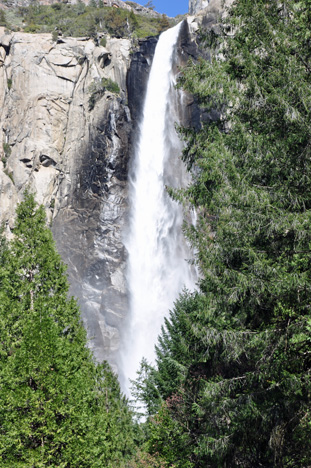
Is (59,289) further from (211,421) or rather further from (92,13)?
(92,13)

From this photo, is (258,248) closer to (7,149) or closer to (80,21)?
(7,149)

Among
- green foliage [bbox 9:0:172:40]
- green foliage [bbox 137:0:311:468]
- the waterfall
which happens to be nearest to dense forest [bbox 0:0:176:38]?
green foliage [bbox 9:0:172:40]

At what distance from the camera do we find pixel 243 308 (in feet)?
26.2

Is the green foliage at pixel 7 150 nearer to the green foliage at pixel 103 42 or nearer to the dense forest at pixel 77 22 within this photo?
the dense forest at pixel 77 22

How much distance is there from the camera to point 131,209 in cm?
3866

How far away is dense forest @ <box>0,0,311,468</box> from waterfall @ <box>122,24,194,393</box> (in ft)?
79.4

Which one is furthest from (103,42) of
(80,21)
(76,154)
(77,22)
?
(76,154)

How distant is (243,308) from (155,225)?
2973 cm

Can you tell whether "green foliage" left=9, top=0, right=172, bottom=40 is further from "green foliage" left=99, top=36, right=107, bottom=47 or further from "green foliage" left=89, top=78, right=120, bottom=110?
"green foliage" left=89, top=78, right=120, bottom=110

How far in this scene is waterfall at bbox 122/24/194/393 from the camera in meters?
34.6

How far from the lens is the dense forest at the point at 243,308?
287 inches

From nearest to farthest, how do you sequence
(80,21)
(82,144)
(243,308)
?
(243,308) → (82,144) → (80,21)

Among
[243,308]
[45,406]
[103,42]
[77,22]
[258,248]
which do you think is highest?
[77,22]

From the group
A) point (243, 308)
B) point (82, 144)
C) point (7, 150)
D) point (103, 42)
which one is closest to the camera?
point (243, 308)
